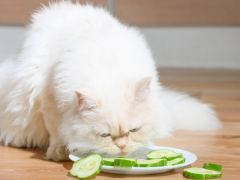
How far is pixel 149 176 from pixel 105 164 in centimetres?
16

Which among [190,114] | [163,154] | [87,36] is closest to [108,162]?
[163,154]

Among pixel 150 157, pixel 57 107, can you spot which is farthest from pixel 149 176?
pixel 57 107

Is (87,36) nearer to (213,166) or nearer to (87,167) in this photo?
(87,167)

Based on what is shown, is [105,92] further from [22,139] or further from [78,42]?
[22,139]

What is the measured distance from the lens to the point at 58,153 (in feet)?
6.18

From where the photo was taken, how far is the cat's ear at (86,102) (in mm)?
1589

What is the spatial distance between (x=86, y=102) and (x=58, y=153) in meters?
0.37

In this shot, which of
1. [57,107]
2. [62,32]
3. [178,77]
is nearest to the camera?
[57,107]

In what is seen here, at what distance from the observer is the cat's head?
161cm

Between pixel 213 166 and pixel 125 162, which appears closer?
pixel 125 162

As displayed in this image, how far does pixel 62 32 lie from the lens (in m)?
2.00

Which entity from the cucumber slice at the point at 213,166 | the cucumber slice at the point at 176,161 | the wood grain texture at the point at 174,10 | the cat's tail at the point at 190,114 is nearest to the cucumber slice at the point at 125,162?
the cucumber slice at the point at 176,161

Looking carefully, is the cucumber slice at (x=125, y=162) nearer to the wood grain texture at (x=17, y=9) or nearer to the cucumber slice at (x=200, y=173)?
the cucumber slice at (x=200, y=173)

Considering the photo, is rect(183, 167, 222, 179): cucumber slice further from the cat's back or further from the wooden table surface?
the cat's back
